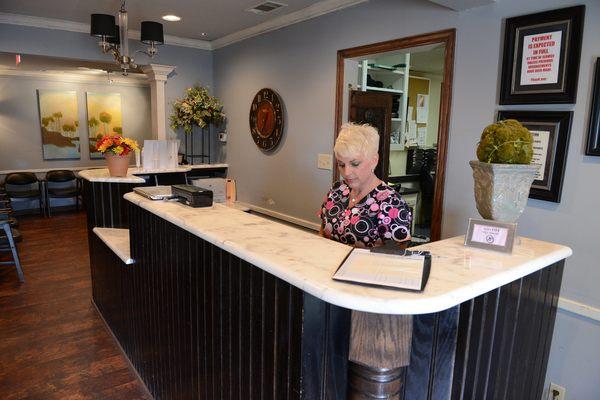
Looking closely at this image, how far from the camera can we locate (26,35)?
4.26 metres

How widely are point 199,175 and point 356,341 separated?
4.39 meters

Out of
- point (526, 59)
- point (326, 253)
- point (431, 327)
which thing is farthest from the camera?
point (526, 59)

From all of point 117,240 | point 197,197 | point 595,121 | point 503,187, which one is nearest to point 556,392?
point 595,121

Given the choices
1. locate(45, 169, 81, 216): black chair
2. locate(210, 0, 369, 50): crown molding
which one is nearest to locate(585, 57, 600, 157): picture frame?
locate(210, 0, 369, 50): crown molding

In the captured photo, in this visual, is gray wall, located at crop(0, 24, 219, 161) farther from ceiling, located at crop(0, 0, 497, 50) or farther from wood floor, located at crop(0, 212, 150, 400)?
wood floor, located at crop(0, 212, 150, 400)

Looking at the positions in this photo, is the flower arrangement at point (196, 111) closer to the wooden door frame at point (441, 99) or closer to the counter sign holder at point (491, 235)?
the wooden door frame at point (441, 99)

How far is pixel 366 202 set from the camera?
6.32 ft

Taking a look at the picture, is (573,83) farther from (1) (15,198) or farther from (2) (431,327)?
(1) (15,198)

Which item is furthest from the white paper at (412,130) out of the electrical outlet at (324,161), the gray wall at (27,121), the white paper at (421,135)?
the gray wall at (27,121)

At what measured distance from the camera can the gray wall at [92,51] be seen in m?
4.24

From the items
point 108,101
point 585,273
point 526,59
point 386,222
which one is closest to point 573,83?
point 526,59

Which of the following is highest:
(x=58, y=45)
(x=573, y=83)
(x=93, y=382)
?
(x=58, y=45)

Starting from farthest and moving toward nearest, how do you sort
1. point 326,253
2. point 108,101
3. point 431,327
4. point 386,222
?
1. point 108,101
2. point 386,222
3. point 326,253
4. point 431,327

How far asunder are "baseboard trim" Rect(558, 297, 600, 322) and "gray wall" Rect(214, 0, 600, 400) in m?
0.03
